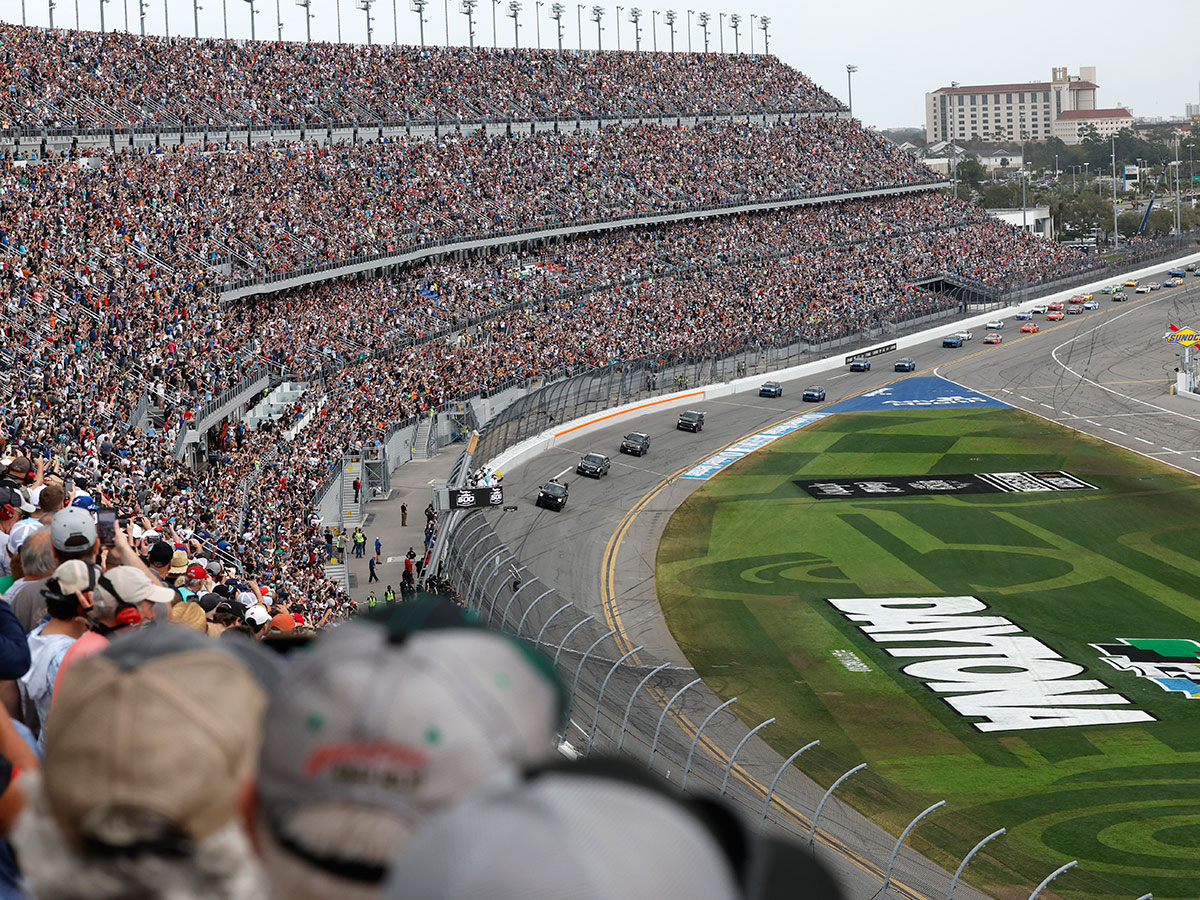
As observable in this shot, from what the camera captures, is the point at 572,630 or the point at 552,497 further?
the point at 552,497

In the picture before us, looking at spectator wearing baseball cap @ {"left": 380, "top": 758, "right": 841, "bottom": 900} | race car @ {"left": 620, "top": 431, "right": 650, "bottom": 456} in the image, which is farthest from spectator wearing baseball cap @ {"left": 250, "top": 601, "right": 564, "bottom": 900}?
race car @ {"left": 620, "top": 431, "right": 650, "bottom": 456}

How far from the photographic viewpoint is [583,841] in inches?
82.2

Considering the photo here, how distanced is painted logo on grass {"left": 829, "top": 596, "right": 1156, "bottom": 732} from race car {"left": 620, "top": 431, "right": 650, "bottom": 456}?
17.5 m

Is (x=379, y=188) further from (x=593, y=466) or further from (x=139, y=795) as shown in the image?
(x=139, y=795)

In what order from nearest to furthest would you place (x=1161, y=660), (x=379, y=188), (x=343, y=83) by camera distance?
(x=1161, y=660)
(x=379, y=188)
(x=343, y=83)

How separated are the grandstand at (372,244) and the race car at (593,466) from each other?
7163mm

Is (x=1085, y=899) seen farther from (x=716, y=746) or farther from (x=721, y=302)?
(x=721, y=302)

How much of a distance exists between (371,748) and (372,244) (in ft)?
192

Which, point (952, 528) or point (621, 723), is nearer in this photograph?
point (621, 723)

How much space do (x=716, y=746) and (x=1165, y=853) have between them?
7207 millimetres

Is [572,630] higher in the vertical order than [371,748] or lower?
lower

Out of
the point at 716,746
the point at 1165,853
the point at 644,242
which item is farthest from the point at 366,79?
the point at 1165,853

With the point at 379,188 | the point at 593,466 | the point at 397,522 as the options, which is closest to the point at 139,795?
the point at 397,522

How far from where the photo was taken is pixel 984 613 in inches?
1254
